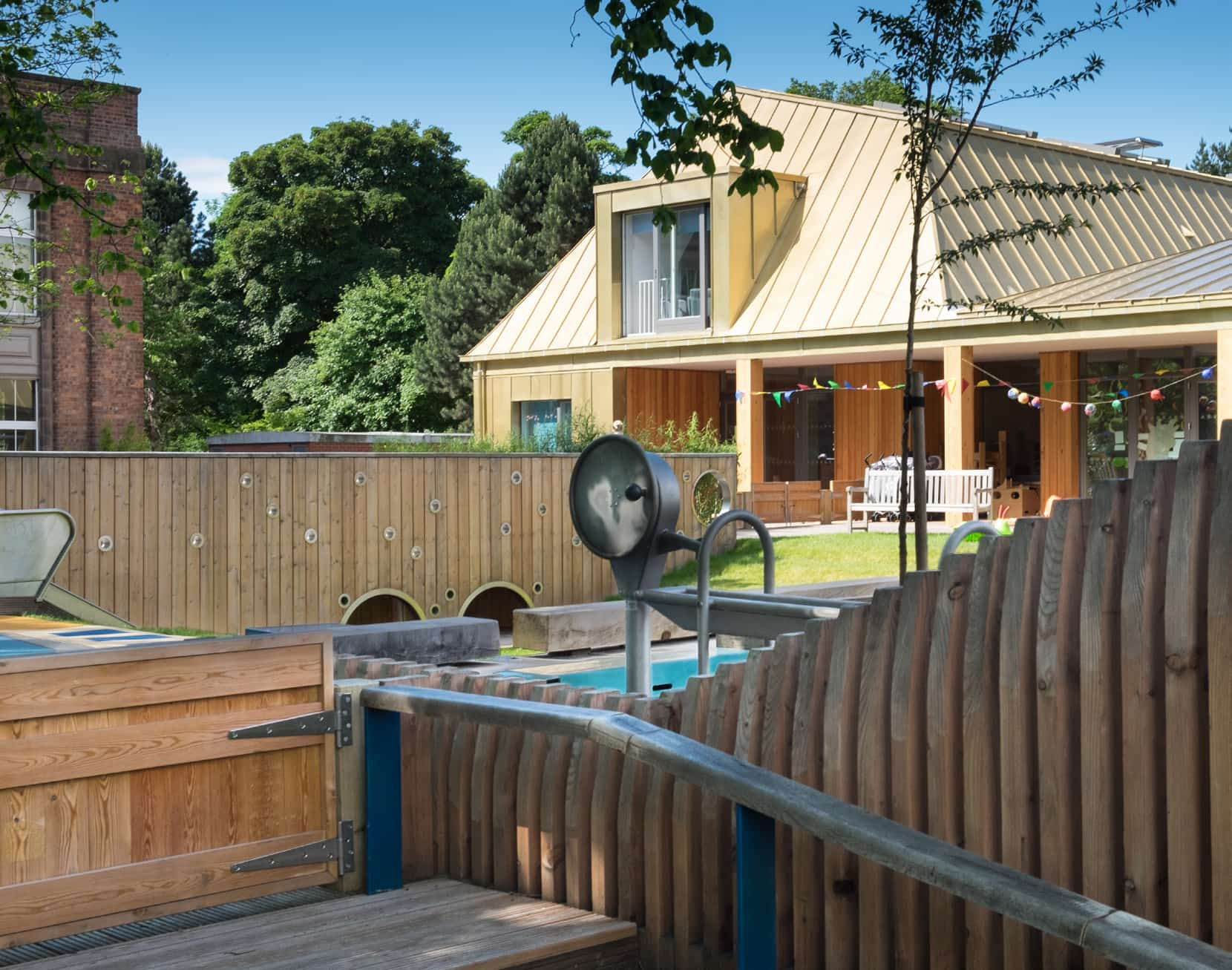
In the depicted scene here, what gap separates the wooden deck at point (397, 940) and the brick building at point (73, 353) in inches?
901

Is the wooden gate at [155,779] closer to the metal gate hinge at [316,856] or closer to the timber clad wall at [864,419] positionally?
the metal gate hinge at [316,856]

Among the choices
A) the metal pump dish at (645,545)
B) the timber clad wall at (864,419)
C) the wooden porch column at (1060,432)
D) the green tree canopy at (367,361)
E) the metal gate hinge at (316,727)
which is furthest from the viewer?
the green tree canopy at (367,361)

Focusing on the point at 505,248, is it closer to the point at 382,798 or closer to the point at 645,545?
the point at 645,545

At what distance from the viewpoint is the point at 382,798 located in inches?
194

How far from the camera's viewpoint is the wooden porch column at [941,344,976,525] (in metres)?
22.0

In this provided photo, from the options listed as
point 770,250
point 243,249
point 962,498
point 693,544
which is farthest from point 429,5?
point 693,544

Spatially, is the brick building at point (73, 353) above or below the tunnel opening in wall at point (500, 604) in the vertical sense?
above

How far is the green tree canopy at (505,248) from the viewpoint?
44.3 metres

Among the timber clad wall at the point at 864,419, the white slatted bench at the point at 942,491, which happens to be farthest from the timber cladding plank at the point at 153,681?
the timber clad wall at the point at 864,419

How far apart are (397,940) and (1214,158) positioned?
81.9m

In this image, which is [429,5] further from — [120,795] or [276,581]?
[120,795]

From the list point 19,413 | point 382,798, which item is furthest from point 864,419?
point 382,798

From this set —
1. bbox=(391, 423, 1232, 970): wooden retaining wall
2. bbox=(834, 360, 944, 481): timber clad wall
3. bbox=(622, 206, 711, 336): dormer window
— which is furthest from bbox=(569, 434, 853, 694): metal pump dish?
bbox=(834, 360, 944, 481): timber clad wall

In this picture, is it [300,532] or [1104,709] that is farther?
[300,532]
